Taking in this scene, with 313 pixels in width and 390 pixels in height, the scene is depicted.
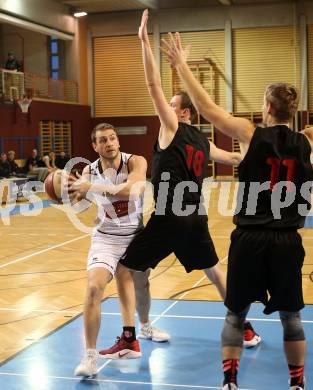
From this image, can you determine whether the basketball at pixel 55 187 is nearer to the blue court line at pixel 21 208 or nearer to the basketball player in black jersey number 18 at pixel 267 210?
the basketball player in black jersey number 18 at pixel 267 210

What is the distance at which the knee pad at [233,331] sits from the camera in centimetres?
379

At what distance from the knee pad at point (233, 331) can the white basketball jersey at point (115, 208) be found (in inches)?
54.8

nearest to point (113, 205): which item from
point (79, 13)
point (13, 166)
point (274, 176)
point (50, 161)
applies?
point (274, 176)

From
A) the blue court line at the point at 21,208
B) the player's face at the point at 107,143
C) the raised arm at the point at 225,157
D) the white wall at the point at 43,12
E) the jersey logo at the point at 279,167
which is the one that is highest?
the white wall at the point at 43,12

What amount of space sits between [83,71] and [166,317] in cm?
2290

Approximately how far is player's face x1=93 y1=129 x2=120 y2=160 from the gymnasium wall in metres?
17.3

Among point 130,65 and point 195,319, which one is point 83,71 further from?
point 195,319

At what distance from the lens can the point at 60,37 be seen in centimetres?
2614

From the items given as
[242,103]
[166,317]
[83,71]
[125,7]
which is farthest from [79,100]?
[166,317]

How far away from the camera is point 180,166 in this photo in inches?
188

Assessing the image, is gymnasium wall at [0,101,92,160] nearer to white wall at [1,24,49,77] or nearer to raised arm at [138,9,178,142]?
white wall at [1,24,49,77]

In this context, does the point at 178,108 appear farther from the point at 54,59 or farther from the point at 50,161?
the point at 54,59

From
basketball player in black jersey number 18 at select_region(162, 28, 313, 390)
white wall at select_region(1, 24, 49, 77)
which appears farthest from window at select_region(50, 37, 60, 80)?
basketball player in black jersey number 18 at select_region(162, 28, 313, 390)

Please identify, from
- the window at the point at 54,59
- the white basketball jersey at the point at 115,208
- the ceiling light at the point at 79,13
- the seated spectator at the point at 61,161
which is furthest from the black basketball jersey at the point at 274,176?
the window at the point at 54,59
